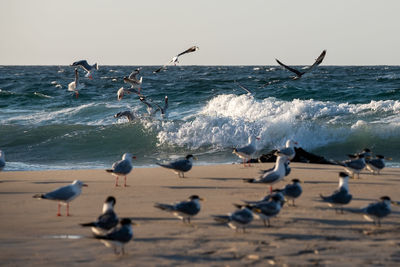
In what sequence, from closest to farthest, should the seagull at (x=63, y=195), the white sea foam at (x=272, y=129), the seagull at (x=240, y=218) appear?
1. the seagull at (x=240, y=218)
2. the seagull at (x=63, y=195)
3. the white sea foam at (x=272, y=129)

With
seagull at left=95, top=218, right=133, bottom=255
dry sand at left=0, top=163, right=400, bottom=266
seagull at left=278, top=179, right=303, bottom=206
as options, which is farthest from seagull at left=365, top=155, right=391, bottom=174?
seagull at left=95, top=218, right=133, bottom=255

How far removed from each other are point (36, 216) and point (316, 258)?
388cm

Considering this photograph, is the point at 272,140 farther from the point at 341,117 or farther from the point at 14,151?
the point at 14,151

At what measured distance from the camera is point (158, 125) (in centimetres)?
1973

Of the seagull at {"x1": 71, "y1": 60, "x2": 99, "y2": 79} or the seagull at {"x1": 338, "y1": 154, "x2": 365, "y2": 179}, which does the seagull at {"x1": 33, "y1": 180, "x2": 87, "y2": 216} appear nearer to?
the seagull at {"x1": 338, "y1": 154, "x2": 365, "y2": 179}

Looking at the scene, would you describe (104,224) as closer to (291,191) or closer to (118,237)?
(118,237)

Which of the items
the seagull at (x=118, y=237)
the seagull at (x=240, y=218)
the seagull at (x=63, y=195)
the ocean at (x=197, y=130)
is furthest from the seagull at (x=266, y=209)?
the ocean at (x=197, y=130)

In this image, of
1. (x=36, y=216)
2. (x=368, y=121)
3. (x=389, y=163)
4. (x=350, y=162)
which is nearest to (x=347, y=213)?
(x=350, y=162)

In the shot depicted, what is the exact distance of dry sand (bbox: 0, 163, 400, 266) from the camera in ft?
18.8

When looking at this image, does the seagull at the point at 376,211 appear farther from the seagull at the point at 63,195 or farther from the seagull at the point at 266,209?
the seagull at the point at 63,195

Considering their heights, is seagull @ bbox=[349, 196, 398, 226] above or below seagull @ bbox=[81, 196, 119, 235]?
above

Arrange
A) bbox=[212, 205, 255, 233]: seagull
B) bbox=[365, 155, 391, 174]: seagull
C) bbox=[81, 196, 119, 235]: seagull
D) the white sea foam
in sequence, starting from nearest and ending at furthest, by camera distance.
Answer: bbox=[81, 196, 119, 235]: seagull, bbox=[212, 205, 255, 233]: seagull, bbox=[365, 155, 391, 174]: seagull, the white sea foam

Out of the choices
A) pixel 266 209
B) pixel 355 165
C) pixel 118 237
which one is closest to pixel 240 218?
pixel 266 209

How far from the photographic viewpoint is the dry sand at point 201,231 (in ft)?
18.8
